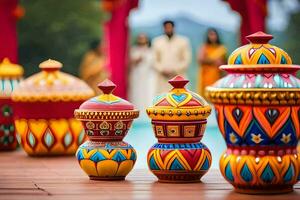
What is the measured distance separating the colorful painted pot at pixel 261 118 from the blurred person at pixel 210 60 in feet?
45.0

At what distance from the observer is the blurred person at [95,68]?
981 inches

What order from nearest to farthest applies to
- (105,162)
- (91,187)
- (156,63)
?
(91,187), (105,162), (156,63)

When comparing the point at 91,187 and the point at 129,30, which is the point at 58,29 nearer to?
the point at 129,30

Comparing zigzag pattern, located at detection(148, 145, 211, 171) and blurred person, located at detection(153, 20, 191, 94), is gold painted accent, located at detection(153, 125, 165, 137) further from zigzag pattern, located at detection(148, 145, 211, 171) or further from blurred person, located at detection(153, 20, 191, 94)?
blurred person, located at detection(153, 20, 191, 94)

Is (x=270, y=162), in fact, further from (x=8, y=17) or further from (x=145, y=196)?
(x=8, y=17)

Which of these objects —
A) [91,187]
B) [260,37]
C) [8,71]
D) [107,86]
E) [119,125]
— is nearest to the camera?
[260,37]

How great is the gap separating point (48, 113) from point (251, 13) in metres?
6.39

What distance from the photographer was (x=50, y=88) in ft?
40.5

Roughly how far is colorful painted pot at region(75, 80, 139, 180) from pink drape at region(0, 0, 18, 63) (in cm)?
713

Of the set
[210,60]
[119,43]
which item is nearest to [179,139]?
[119,43]

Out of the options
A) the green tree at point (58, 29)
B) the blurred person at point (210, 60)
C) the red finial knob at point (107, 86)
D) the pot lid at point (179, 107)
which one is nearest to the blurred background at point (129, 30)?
the green tree at point (58, 29)

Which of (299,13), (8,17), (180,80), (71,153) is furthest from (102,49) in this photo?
(180,80)

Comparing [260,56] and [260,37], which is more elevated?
[260,37]

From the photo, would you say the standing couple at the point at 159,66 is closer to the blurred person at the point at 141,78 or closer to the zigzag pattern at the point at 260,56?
the blurred person at the point at 141,78
